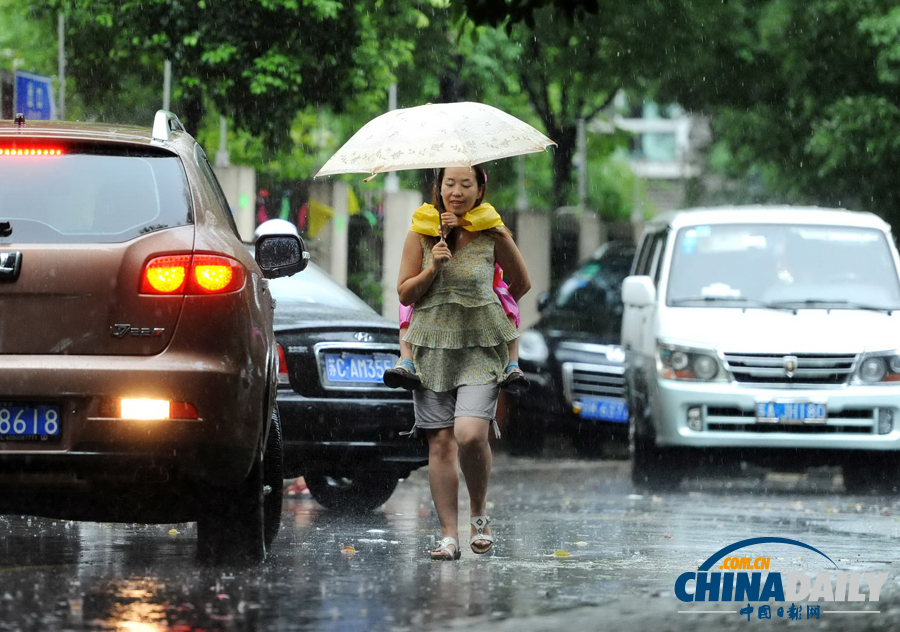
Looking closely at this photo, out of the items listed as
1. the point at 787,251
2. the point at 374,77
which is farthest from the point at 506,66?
the point at 787,251

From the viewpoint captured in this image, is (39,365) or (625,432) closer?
(39,365)

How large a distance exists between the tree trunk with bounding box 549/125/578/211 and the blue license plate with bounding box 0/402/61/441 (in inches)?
925

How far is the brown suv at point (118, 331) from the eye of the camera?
5.83m

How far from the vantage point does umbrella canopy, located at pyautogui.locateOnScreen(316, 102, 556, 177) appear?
717 centimetres

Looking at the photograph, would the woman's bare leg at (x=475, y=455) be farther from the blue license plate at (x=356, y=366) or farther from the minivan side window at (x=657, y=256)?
the minivan side window at (x=657, y=256)

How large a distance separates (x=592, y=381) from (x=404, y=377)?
24.0 feet

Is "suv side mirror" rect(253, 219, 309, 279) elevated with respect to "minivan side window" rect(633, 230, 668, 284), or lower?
elevated

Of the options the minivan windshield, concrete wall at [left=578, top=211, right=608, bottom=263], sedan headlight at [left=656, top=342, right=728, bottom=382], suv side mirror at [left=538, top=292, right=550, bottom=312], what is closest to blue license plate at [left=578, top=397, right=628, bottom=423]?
suv side mirror at [left=538, top=292, right=550, bottom=312]

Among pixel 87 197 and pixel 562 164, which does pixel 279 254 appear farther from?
pixel 562 164

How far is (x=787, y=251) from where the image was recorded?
12375 mm

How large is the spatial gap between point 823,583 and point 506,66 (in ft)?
69.4

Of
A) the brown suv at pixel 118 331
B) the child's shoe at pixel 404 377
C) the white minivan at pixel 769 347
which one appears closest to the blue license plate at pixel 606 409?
the white minivan at pixel 769 347

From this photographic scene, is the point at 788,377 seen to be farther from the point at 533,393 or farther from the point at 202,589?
the point at 202,589

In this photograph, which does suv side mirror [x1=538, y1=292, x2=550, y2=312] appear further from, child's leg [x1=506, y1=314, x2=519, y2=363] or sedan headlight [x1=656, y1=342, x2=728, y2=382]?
child's leg [x1=506, y1=314, x2=519, y2=363]
